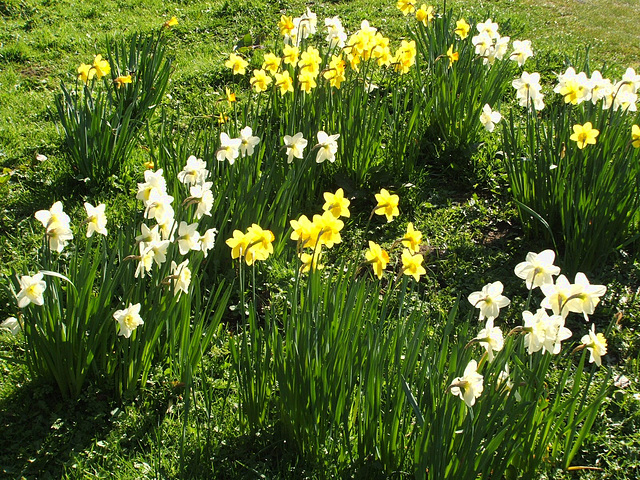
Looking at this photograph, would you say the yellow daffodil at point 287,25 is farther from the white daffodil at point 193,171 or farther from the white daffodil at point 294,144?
the white daffodil at point 193,171

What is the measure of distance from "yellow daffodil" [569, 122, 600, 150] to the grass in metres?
0.69

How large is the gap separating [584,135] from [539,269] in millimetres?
1312

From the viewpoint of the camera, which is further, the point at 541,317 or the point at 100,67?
the point at 100,67

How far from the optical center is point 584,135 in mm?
2902

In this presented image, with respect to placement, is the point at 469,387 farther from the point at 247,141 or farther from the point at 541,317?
the point at 247,141

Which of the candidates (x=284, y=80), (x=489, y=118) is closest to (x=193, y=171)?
(x=284, y=80)

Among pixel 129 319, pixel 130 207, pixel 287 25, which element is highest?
pixel 287 25

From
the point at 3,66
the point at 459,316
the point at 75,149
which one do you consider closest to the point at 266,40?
the point at 3,66

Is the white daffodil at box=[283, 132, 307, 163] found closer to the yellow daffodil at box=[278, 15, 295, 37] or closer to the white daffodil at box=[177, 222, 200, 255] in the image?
the white daffodil at box=[177, 222, 200, 255]

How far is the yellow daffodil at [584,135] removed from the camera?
113 inches

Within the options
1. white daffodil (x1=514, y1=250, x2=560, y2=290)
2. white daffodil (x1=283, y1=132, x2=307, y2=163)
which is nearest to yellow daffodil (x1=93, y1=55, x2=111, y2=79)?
white daffodil (x1=283, y1=132, x2=307, y2=163)

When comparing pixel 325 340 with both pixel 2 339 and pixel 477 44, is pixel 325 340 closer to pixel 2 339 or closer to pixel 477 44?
pixel 2 339

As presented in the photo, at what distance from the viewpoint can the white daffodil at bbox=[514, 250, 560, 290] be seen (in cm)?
187

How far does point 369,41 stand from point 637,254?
1.92 meters
